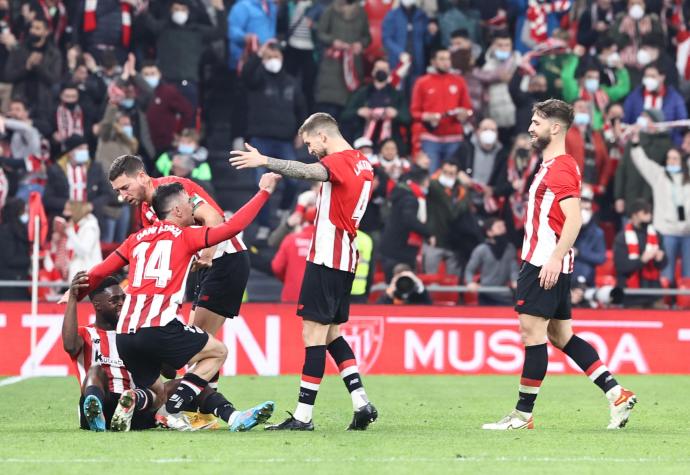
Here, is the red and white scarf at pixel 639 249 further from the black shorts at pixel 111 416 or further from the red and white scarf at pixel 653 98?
the black shorts at pixel 111 416

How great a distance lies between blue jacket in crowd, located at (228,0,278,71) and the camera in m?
19.8

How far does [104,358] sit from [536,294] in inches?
114

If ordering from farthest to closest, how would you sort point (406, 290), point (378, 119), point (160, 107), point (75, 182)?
point (378, 119), point (160, 107), point (75, 182), point (406, 290)

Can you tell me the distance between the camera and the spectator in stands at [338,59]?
19781 mm

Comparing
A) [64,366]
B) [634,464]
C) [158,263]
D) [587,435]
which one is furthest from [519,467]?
[64,366]

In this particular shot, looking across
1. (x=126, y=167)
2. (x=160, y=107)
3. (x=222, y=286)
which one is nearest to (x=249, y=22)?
(x=160, y=107)

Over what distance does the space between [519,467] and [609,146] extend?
13405mm

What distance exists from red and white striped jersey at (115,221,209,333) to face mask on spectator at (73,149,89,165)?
930 cm

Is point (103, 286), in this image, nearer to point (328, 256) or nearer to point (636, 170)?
point (328, 256)

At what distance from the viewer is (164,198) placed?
9250 mm

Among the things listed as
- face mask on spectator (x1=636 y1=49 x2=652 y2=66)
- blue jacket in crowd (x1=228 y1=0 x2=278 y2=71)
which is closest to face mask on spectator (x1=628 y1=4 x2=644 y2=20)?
face mask on spectator (x1=636 y1=49 x2=652 y2=66)

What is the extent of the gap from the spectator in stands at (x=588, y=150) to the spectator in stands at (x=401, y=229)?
266 centimetres

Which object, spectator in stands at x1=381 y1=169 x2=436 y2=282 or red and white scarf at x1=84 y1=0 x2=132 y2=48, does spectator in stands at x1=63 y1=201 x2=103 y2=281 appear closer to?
red and white scarf at x1=84 y1=0 x2=132 y2=48

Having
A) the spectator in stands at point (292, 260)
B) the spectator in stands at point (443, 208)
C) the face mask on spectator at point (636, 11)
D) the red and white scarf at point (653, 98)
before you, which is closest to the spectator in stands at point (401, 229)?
the spectator in stands at point (443, 208)
